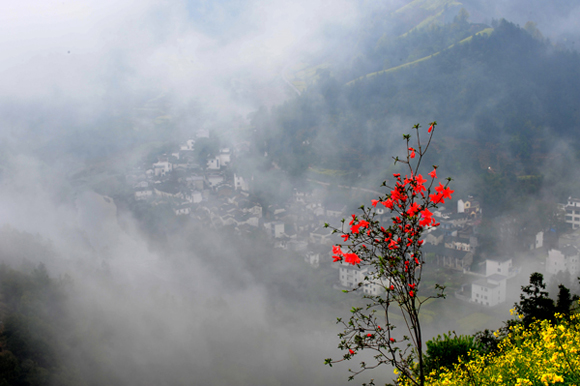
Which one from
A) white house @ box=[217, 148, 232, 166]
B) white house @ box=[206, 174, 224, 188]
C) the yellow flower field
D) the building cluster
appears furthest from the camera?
white house @ box=[217, 148, 232, 166]

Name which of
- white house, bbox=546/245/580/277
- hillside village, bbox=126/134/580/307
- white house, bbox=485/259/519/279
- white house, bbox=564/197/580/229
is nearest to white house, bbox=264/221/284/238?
hillside village, bbox=126/134/580/307

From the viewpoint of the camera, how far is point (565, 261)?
34.3ft

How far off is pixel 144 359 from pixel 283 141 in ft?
43.9

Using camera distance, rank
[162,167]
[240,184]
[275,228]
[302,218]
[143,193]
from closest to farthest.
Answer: [275,228] → [143,193] → [302,218] → [162,167] → [240,184]

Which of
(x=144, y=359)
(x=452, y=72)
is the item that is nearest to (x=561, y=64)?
(x=452, y=72)

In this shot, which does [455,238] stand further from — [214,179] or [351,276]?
[214,179]

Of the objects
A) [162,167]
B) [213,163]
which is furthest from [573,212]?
[162,167]

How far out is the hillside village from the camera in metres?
10.7

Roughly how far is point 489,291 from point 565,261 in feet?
8.74

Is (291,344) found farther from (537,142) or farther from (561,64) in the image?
(561,64)

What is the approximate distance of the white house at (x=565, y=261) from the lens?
10375mm

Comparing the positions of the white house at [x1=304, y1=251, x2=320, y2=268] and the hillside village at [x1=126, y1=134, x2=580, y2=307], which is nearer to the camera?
the hillside village at [x1=126, y1=134, x2=580, y2=307]

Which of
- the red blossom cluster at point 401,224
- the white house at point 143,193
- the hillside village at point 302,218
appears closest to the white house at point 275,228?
the hillside village at point 302,218

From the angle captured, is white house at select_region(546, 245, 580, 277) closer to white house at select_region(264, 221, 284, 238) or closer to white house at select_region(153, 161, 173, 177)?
white house at select_region(264, 221, 284, 238)
